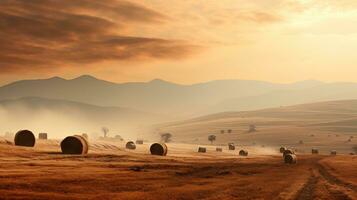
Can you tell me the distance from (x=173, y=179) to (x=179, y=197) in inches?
283

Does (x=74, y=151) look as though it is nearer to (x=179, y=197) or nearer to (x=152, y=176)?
(x=152, y=176)

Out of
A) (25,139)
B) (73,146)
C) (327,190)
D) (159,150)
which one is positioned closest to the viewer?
(327,190)

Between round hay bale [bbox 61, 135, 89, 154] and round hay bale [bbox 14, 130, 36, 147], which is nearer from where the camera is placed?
round hay bale [bbox 61, 135, 89, 154]

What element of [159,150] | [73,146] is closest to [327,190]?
[73,146]

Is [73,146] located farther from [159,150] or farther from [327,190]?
[327,190]

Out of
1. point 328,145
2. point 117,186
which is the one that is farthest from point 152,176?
point 328,145

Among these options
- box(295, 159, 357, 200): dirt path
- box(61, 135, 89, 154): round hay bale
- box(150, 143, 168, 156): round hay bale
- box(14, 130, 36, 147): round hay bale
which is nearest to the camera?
box(295, 159, 357, 200): dirt path

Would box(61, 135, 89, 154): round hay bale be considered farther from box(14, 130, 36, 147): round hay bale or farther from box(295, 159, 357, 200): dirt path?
box(295, 159, 357, 200): dirt path

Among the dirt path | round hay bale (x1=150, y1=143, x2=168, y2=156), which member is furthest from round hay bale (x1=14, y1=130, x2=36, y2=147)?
the dirt path

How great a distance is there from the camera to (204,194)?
20.2 m

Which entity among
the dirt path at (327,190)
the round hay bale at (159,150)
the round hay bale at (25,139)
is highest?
the round hay bale at (25,139)

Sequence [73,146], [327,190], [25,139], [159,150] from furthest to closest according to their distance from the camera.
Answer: [159,150] < [25,139] < [73,146] < [327,190]

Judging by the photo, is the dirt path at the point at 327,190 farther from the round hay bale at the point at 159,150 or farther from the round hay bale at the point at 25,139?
the round hay bale at the point at 25,139

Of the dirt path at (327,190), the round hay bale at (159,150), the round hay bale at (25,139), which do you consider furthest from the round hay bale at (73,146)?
the dirt path at (327,190)
